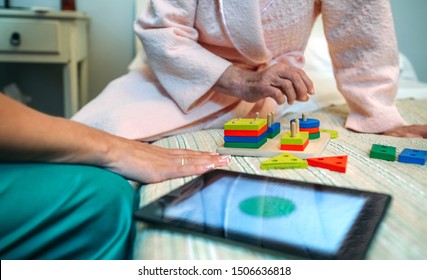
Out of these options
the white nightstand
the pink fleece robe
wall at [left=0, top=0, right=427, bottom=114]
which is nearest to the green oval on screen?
the pink fleece robe

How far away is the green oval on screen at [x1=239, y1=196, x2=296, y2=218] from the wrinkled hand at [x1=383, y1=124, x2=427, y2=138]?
438 mm

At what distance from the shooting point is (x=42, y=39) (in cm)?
136

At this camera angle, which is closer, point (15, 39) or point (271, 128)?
point (271, 128)

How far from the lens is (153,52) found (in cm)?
82

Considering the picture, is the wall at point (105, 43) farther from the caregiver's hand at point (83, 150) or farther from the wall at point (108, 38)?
the caregiver's hand at point (83, 150)

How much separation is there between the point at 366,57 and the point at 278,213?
0.54 m

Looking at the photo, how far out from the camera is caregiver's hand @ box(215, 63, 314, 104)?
0.68 meters

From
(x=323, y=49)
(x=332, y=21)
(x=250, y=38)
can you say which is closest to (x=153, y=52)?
(x=250, y=38)

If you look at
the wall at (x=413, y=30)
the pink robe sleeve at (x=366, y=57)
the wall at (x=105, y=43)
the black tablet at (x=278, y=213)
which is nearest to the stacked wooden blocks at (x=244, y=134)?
the black tablet at (x=278, y=213)

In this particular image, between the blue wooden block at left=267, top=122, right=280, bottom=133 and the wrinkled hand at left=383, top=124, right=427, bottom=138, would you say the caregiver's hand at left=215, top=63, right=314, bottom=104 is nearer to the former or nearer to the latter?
the blue wooden block at left=267, top=122, right=280, bottom=133

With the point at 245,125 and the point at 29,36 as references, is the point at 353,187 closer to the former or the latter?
the point at 245,125

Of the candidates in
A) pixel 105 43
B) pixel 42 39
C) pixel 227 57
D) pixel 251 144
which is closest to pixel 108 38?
pixel 105 43
